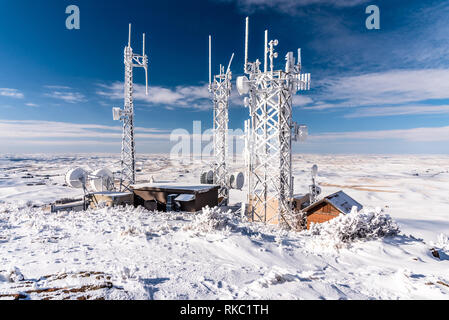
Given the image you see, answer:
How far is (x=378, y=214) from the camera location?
24.8 ft

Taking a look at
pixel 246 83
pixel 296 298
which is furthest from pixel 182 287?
pixel 246 83

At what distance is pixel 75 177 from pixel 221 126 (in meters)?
12.2

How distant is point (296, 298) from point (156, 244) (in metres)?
3.91

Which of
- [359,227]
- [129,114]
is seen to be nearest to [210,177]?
[129,114]

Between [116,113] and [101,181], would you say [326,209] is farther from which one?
[116,113]

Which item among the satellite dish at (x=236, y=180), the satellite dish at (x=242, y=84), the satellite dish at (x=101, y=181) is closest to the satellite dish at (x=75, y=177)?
the satellite dish at (x=101, y=181)

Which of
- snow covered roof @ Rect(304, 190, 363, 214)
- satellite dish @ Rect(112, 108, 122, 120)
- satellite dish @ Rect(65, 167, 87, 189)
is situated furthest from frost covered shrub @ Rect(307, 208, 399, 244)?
satellite dish @ Rect(112, 108, 122, 120)

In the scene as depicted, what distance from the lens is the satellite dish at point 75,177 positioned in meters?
15.4

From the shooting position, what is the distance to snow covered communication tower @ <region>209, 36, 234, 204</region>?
21312 millimetres

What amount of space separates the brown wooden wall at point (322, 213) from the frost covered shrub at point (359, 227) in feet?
20.2

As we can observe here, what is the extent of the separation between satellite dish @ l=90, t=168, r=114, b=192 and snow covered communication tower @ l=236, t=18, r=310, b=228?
1166 centimetres

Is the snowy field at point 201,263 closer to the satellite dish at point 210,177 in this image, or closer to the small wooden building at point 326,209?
the small wooden building at point 326,209
